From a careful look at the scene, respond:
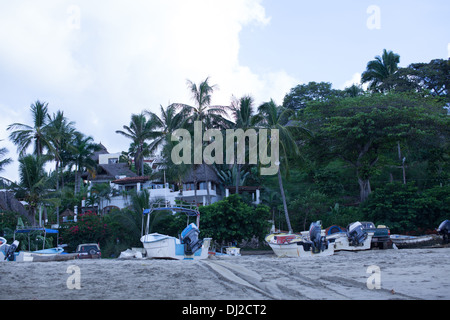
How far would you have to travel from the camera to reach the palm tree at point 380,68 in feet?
145

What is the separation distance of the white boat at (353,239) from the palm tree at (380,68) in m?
28.6

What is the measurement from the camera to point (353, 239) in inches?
742

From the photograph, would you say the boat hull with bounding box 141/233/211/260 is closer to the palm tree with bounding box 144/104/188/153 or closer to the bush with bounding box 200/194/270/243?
the bush with bounding box 200/194/270/243

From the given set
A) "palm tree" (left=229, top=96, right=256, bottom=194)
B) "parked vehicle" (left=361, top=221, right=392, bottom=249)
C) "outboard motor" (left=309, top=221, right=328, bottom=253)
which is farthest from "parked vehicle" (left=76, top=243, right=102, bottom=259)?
"parked vehicle" (left=361, top=221, right=392, bottom=249)

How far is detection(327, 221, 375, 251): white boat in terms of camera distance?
18.8 m

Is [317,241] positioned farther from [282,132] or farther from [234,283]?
[234,283]

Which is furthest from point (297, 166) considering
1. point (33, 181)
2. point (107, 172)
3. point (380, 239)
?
point (107, 172)

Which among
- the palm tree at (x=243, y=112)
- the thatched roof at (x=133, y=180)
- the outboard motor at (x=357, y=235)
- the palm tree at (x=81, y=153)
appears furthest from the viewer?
the palm tree at (x=81, y=153)

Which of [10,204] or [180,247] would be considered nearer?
[180,247]

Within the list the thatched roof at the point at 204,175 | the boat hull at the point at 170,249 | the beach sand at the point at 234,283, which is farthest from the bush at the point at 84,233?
the beach sand at the point at 234,283

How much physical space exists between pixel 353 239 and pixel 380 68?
3061 cm

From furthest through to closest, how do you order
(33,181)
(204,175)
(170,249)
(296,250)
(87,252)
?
(204,175) → (33,181) → (87,252) → (296,250) → (170,249)

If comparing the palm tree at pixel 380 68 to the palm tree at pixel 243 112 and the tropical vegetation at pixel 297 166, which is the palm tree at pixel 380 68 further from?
the palm tree at pixel 243 112

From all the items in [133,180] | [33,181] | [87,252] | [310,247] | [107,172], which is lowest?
[87,252]
